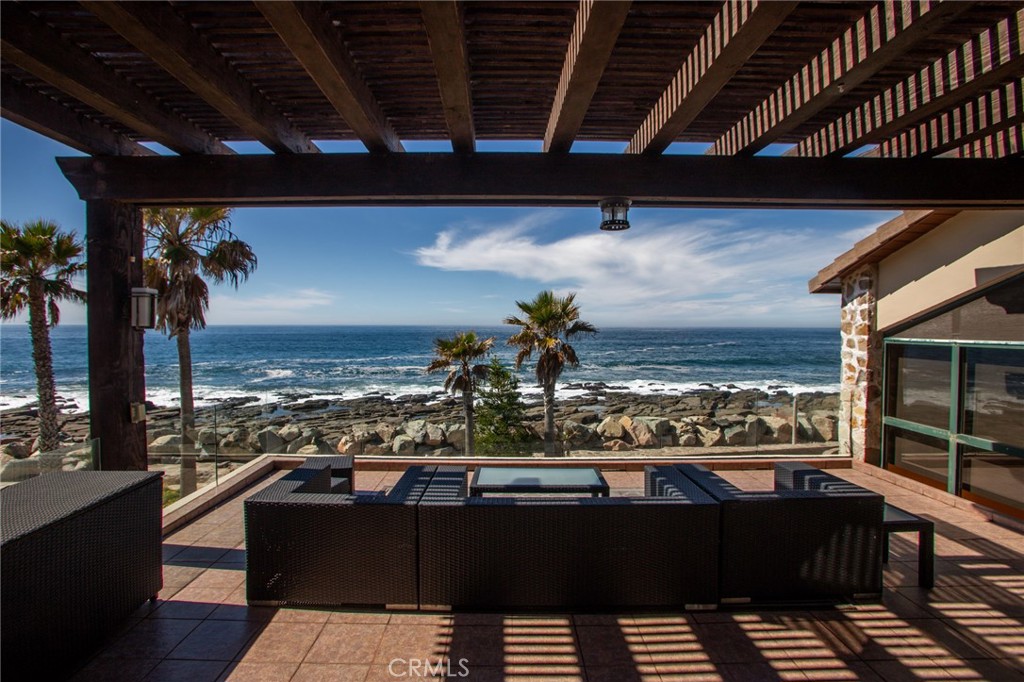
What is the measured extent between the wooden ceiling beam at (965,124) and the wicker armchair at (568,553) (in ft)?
8.06

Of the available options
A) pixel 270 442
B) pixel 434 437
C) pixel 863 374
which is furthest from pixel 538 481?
pixel 434 437

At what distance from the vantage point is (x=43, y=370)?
778cm

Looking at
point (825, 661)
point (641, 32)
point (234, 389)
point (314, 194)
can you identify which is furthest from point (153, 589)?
point (234, 389)

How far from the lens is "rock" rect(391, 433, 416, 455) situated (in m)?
10.6

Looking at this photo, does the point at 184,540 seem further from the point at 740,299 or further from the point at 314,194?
the point at 740,299

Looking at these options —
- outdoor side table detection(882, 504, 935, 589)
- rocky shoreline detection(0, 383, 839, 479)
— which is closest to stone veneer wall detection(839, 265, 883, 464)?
rocky shoreline detection(0, 383, 839, 479)

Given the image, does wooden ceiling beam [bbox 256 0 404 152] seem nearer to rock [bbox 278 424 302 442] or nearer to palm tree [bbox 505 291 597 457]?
rock [bbox 278 424 302 442]

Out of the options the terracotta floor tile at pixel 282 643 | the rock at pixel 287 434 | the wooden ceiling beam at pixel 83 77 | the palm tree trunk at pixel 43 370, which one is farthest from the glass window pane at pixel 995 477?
the palm tree trunk at pixel 43 370

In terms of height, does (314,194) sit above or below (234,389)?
above

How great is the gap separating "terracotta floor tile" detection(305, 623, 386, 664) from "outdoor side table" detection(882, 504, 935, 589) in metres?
2.84

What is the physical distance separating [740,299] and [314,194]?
149ft

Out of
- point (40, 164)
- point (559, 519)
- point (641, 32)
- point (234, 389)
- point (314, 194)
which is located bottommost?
point (234, 389)

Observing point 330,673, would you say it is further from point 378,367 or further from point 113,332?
point 378,367

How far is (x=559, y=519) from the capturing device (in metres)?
2.46
